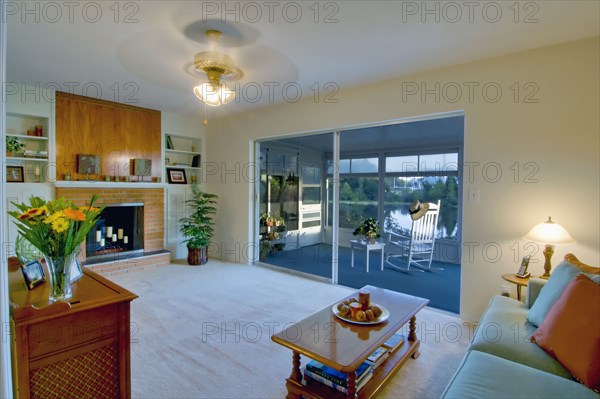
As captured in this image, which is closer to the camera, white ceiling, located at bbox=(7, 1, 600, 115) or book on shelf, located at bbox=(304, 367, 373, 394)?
book on shelf, located at bbox=(304, 367, 373, 394)

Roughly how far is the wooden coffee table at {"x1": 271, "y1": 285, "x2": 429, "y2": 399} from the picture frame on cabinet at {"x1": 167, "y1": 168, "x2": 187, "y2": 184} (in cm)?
420

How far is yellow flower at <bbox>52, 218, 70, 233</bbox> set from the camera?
135 centimetres

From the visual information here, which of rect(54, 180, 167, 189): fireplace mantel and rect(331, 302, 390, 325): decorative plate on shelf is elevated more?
rect(54, 180, 167, 189): fireplace mantel

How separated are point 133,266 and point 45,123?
7.40ft

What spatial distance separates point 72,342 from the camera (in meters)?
1.37

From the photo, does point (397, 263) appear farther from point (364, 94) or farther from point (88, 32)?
point (88, 32)

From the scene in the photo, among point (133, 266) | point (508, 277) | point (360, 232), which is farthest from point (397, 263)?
point (133, 266)

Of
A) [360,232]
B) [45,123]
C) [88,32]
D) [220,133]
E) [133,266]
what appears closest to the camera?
[88,32]

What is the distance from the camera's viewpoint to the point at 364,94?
381cm

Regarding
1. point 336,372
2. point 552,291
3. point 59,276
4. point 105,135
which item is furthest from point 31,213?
point 105,135

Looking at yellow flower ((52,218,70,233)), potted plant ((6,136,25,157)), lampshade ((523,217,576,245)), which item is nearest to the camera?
yellow flower ((52,218,70,233))

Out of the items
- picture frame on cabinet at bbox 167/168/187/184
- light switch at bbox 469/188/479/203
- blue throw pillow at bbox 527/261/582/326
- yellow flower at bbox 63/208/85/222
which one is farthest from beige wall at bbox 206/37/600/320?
picture frame on cabinet at bbox 167/168/187/184

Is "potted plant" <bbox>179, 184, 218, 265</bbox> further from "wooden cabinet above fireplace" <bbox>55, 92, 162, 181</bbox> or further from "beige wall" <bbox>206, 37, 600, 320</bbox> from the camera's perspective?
"beige wall" <bbox>206, 37, 600, 320</bbox>

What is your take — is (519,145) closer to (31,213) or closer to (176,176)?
(31,213)
